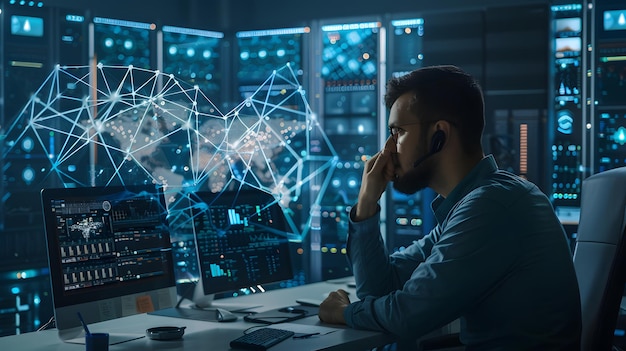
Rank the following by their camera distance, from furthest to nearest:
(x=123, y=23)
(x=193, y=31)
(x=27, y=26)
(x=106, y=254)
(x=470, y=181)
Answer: (x=193, y=31) → (x=123, y=23) → (x=27, y=26) → (x=106, y=254) → (x=470, y=181)

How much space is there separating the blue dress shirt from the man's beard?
0.73 feet

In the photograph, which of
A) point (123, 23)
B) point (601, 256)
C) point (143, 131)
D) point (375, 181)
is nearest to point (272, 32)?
point (123, 23)

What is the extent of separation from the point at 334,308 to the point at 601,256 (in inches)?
30.6

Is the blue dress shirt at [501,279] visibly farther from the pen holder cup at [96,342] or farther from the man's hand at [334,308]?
the pen holder cup at [96,342]

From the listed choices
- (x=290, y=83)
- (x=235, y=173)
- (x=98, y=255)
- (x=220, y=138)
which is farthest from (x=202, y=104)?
(x=290, y=83)

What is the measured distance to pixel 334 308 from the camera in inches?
87.0

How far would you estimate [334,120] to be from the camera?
15.0ft

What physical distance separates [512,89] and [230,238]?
2.13 m

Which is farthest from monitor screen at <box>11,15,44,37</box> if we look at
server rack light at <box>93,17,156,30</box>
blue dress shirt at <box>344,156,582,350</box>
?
blue dress shirt at <box>344,156,582,350</box>

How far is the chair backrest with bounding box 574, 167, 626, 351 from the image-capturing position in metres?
1.87

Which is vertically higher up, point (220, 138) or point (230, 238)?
point (220, 138)

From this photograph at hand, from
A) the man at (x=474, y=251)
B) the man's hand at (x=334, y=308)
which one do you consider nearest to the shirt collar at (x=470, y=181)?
the man at (x=474, y=251)

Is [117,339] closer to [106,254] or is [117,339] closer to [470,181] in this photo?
[106,254]

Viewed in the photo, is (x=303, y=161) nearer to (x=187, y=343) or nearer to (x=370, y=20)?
(x=370, y=20)
